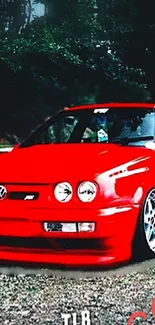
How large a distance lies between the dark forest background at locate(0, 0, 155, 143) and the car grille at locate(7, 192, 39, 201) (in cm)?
813

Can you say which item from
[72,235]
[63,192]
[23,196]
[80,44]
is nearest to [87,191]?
[63,192]

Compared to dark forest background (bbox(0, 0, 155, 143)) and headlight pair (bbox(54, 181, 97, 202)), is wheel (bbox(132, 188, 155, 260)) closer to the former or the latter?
headlight pair (bbox(54, 181, 97, 202))

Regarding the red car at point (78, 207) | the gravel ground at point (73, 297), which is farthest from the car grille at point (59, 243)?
the gravel ground at point (73, 297)

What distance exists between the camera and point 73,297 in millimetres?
4098

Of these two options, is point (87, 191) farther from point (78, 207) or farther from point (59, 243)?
point (59, 243)

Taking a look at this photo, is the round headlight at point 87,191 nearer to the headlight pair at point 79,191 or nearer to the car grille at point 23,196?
the headlight pair at point 79,191

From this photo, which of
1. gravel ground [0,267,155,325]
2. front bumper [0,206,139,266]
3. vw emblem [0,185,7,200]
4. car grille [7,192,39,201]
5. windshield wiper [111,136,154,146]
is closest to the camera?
gravel ground [0,267,155,325]

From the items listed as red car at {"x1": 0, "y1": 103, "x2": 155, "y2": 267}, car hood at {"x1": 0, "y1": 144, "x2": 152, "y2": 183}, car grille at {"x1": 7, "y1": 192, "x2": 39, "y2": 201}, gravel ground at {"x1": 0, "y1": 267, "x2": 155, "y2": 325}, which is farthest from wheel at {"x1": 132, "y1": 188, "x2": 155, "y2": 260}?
car grille at {"x1": 7, "y1": 192, "x2": 39, "y2": 201}

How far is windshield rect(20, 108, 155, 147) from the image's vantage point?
560 cm

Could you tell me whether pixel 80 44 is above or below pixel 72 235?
above

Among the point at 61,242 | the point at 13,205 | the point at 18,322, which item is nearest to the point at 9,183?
the point at 13,205

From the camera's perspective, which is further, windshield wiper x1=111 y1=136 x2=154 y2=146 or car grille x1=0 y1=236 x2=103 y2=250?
windshield wiper x1=111 y1=136 x2=154 y2=146

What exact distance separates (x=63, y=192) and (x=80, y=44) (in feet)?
29.7

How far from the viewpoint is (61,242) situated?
15.1 feet
